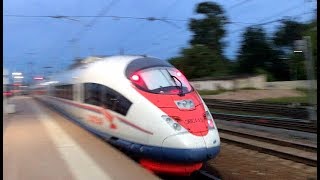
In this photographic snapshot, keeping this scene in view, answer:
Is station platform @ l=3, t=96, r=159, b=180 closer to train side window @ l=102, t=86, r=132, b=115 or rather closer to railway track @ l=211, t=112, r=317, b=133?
train side window @ l=102, t=86, r=132, b=115

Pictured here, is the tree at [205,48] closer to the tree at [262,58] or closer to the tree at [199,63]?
the tree at [199,63]

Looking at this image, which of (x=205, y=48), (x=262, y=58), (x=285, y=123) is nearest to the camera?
(x=285, y=123)

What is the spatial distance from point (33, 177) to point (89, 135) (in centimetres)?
515

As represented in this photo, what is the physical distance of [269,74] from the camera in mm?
69500

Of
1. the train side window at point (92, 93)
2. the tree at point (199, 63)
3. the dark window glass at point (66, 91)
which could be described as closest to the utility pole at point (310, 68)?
the dark window glass at point (66, 91)

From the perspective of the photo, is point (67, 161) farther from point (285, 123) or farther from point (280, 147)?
point (285, 123)

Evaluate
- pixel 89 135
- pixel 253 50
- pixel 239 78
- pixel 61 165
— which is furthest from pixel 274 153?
pixel 253 50

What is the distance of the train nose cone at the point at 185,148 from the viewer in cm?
761

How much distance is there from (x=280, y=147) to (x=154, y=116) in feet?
21.5

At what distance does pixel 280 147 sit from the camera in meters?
13.5

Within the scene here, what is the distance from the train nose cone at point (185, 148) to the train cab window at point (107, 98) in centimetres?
136

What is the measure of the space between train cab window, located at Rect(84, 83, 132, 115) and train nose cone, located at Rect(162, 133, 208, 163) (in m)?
1.36

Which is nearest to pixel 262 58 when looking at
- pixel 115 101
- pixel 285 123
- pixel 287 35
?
pixel 287 35

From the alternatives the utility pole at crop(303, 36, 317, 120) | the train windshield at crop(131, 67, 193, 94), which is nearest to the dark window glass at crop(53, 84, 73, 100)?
the train windshield at crop(131, 67, 193, 94)
